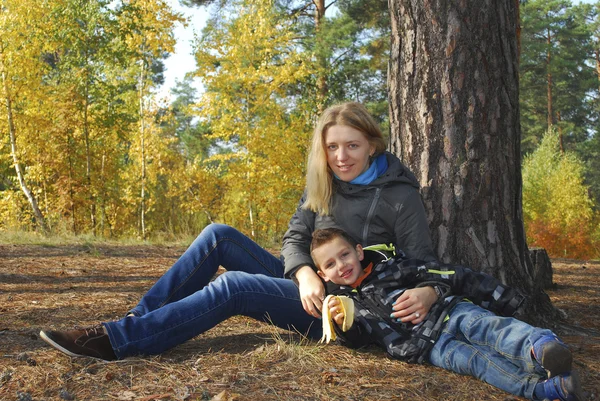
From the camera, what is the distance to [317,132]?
2803 millimetres

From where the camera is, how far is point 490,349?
2.27m

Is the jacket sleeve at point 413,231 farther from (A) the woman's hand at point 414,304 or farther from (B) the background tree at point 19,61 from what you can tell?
(B) the background tree at point 19,61

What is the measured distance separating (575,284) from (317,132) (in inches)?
125

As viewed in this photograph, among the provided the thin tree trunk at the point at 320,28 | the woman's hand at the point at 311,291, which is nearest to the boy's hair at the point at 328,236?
the woman's hand at the point at 311,291

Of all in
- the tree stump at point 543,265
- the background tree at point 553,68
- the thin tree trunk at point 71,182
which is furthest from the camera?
the background tree at point 553,68

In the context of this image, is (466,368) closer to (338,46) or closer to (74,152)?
(74,152)

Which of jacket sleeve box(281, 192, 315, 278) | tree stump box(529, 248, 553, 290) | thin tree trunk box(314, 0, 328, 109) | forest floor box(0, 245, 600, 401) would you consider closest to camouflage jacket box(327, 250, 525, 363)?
forest floor box(0, 245, 600, 401)

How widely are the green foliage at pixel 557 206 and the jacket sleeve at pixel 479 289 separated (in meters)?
15.3

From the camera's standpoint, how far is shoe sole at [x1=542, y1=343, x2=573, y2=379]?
6.46 feet

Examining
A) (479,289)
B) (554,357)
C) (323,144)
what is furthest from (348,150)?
(554,357)

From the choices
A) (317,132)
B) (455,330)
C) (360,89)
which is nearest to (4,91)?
(317,132)

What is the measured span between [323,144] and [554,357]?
4.58ft

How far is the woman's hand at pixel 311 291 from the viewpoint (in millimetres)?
2482

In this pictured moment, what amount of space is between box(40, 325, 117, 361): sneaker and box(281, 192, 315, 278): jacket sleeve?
866 millimetres
